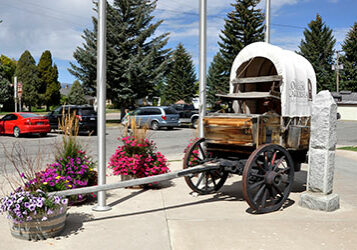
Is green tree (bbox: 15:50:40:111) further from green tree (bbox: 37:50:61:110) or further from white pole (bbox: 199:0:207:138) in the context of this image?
white pole (bbox: 199:0:207:138)

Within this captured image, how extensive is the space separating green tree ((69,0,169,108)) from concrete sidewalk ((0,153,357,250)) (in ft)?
79.2

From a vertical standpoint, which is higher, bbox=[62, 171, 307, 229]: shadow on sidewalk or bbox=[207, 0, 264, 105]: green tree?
bbox=[207, 0, 264, 105]: green tree

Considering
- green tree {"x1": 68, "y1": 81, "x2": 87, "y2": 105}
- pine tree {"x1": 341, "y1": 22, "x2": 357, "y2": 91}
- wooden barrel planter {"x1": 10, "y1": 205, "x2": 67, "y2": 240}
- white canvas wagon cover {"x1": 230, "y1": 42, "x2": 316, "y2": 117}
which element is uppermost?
pine tree {"x1": 341, "y1": 22, "x2": 357, "y2": 91}

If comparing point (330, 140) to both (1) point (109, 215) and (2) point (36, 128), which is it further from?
(2) point (36, 128)

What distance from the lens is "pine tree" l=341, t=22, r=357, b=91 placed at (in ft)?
185

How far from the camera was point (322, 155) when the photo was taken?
658cm

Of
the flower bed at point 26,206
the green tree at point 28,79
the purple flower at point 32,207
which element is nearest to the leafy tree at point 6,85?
the green tree at point 28,79

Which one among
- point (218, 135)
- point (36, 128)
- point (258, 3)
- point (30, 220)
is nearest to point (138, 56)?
point (36, 128)

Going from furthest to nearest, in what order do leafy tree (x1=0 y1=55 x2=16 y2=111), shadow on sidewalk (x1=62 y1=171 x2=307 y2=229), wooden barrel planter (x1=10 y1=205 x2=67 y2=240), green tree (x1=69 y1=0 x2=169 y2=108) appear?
1. leafy tree (x1=0 y1=55 x2=16 y2=111)
2. green tree (x1=69 y1=0 x2=169 y2=108)
3. shadow on sidewalk (x1=62 y1=171 x2=307 y2=229)
4. wooden barrel planter (x1=10 y1=205 x2=67 y2=240)

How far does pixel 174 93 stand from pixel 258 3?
2104 cm

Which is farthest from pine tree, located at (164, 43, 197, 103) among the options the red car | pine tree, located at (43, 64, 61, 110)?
the red car

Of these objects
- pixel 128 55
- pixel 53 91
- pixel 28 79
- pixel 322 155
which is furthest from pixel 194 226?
pixel 53 91

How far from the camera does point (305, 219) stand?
235 inches

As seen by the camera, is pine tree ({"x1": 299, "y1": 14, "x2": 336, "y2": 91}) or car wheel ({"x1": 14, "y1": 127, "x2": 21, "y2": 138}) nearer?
car wheel ({"x1": 14, "y1": 127, "x2": 21, "y2": 138})
